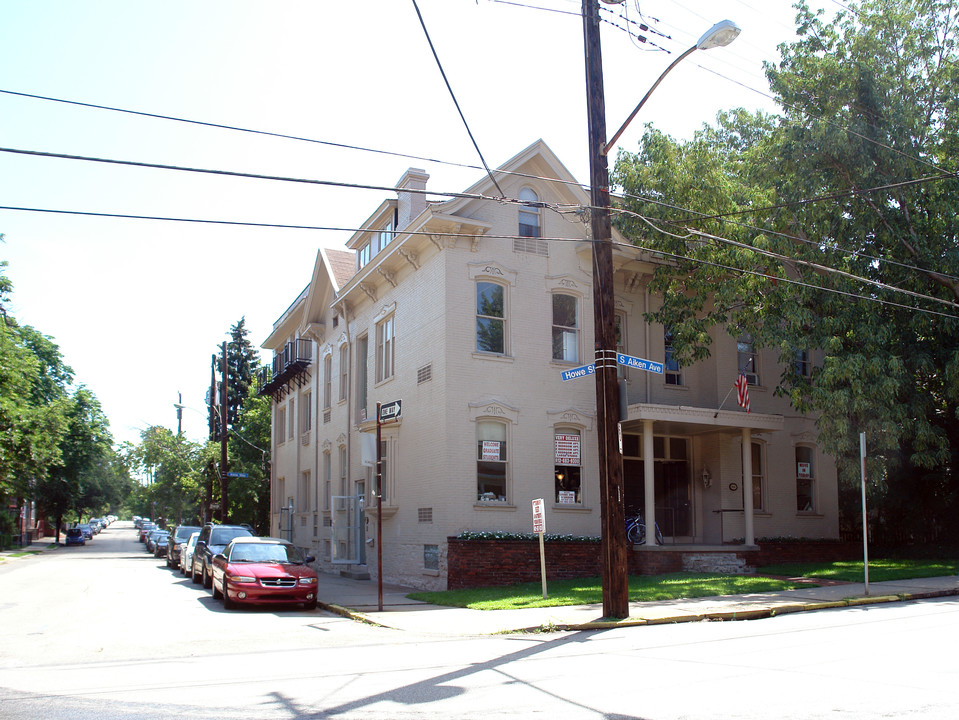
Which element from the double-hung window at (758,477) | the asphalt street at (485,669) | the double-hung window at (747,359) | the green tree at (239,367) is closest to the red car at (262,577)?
the asphalt street at (485,669)

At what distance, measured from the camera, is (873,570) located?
2038 centimetres

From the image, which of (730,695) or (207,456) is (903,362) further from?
(207,456)

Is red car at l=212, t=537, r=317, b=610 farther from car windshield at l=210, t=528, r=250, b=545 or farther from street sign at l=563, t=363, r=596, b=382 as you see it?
street sign at l=563, t=363, r=596, b=382

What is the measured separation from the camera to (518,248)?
864 inches

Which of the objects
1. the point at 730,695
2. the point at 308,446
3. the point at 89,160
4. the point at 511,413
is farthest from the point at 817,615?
the point at 308,446

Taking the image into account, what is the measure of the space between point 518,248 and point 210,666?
47.0ft

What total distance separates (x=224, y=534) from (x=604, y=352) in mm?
14389

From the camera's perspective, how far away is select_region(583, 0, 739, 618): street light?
13.5 meters

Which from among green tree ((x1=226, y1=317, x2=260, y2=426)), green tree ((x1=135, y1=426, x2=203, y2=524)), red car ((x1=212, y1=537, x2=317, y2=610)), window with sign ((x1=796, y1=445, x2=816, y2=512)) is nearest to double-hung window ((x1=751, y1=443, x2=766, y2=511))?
window with sign ((x1=796, y1=445, x2=816, y2=512))

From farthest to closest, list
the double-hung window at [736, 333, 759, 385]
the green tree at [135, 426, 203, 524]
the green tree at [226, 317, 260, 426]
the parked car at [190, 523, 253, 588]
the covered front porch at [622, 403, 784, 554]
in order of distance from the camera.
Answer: the green tree at [226, 317, 260, 426] → the green tree at [135, 426, 203, 524] → the double-hung window at [736, 333, 759, 385] → the covered front porch at [622, 403, 784, 554] → the parked car at [190, 523, 253, 588]

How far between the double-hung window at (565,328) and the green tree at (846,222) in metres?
2.31

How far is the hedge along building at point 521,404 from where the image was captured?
20.7 m

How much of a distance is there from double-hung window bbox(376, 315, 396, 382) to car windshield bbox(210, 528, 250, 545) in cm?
583

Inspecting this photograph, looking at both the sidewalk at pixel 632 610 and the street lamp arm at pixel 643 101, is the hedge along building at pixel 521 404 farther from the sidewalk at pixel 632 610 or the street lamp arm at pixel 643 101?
the street lamp arm at pixel 643 101
